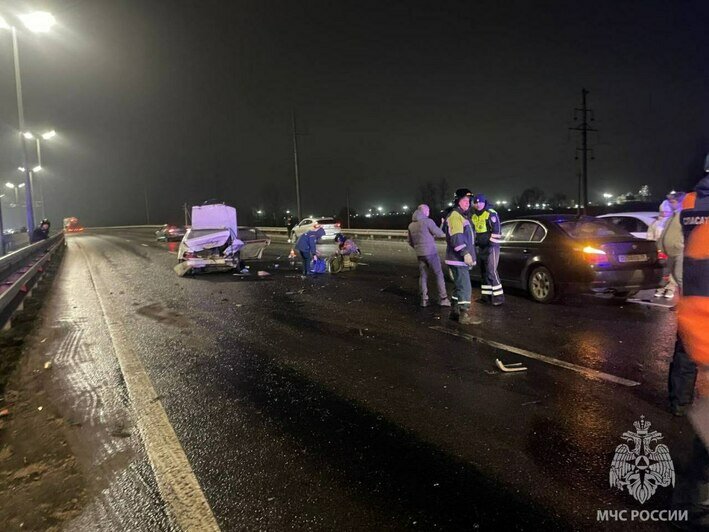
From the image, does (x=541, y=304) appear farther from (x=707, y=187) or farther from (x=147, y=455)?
(x=147, y=455)

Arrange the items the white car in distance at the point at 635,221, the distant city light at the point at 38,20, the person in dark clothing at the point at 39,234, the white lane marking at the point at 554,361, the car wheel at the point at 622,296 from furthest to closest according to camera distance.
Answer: the person in dark clothing at the point at 39,234
the distant city light at the point at 38,20
the white car in distance at the point at 635,221
the car wheel at the point at 622,296
the white lane marking at the point at 554,361

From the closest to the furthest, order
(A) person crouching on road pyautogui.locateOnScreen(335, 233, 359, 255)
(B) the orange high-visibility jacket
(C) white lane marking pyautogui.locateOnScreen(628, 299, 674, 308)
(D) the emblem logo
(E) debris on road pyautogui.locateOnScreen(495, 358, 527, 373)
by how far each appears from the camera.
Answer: (B) the orange high-visibility jacket, (D) the emblem logo, (E) debris on road pyautogui.locateOnScreen(495, 358, 527, 373), (C) white lane marking pyautogui.locateOnScreen(628, 299, 674, 308), (A) person crouching on road pyautogui.locateOnScreen(335, 233, 359, 255)

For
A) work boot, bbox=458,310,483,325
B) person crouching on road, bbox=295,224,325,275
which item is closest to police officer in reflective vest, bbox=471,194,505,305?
work boot, bbox=458,310,483,325

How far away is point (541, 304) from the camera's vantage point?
8414mm

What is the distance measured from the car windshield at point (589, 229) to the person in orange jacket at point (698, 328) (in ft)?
18.9

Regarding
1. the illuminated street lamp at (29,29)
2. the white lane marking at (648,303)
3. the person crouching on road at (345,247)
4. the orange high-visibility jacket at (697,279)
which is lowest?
the white lane marking at (648,303)

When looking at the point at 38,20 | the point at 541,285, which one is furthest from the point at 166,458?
the point at 38,20

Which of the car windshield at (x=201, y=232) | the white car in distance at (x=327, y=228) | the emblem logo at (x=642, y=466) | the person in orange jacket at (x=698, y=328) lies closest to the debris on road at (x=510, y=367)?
the emblem logo at (x=642, y=466)

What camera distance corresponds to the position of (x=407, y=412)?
13.6 ft

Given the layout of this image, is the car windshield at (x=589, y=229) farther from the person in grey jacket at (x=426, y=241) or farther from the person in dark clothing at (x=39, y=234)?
the person in dark clothing at (x=39, y=234)

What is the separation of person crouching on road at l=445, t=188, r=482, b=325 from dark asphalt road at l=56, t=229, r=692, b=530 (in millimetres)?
378

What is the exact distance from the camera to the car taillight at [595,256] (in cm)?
759

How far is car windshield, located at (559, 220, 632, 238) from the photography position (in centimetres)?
805

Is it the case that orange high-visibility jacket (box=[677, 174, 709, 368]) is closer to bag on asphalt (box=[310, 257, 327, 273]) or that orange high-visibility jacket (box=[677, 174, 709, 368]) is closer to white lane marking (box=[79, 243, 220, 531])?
white lane marking (box=[79, 243, 220, 531])
